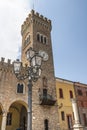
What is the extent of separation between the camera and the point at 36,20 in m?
26.9

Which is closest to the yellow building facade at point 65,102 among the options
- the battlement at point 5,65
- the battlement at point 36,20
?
the battlement at point 5,65

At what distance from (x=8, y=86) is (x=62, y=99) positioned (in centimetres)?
888

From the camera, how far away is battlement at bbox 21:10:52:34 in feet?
88.1

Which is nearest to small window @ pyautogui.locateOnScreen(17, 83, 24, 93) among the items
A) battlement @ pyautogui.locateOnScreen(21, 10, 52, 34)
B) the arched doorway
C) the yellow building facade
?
the arched doorway

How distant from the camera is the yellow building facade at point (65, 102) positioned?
2064 cm

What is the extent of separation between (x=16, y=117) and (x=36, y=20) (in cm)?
1751

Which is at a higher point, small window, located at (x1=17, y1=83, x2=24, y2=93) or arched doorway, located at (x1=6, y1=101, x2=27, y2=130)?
small window, located at (x1=17, y1=83, x2=24, y2=93)

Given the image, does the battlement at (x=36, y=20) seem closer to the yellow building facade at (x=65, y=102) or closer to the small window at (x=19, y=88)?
the yellow building facade at (x=65, y=102)

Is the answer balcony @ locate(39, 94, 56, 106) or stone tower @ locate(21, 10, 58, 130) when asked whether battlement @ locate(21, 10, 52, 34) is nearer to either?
stone tower @ locate(21, 10, 58, 130)

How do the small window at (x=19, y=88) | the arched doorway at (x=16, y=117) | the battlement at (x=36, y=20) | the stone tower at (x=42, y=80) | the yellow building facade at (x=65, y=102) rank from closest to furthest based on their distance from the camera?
the stone tower at (x=42, y=80) < the small window at (x=19, y=88) < the arched doorway at (x=16, y=117) < the yellow building facade at (x=65, y=102) < the battlement at (x=36, y=20)

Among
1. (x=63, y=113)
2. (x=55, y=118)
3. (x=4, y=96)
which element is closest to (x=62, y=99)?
(x=63, y=113)

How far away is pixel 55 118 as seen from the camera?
19.4m

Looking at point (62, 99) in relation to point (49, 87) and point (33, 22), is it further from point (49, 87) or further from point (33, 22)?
point (33, 22)

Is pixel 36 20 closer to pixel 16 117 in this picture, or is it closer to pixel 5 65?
pixel 5 65
